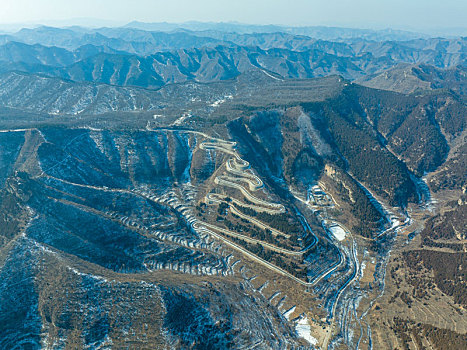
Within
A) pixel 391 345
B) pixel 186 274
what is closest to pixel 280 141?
pixel 186 274

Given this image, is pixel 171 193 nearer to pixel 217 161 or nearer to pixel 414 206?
pixel 217 161

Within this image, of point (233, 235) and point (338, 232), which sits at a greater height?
point (338, 232)

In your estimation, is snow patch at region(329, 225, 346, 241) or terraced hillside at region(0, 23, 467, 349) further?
snow patch at region(329, 225, 346, 241)

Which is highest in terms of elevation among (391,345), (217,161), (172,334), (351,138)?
(351,138)

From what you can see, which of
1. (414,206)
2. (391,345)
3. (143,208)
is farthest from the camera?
(414,206)

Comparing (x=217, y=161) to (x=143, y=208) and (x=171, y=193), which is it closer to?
(x=171, y=193)

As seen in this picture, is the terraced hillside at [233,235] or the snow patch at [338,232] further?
the snow patch at [338,232]

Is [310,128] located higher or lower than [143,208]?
higher

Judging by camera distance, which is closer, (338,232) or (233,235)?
(233,235)

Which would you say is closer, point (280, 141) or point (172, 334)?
point (172, 334)

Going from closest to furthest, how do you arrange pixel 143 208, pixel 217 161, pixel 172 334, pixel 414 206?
pixel 172 334
pixel 143 208
pixel 414 206
pixel 217 161
